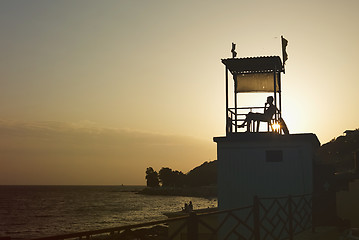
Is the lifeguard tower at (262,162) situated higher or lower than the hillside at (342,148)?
lower

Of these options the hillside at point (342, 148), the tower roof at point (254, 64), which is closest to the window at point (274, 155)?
the tower roof at point (254, 64)

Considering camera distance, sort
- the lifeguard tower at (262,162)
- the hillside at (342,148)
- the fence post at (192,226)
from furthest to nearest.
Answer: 1. the hillside at (342,148)
2. the lifeguard tower at (262,162)
3. the fence post at (192,226)

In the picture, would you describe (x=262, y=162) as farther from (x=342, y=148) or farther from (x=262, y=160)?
(x=342, y=148)

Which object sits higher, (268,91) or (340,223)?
(268,91)

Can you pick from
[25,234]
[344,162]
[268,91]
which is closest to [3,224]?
[25,234]

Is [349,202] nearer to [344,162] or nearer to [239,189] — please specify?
[239,189]

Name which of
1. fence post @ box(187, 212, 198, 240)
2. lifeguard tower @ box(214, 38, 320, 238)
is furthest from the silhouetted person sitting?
fence post @ box(187, 212, 198, 240)

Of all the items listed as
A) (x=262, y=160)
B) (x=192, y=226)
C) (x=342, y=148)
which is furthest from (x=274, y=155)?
(x=342, y=148)

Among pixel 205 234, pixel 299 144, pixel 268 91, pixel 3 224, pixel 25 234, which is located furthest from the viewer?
pixel 3 224

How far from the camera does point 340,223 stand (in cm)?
1920

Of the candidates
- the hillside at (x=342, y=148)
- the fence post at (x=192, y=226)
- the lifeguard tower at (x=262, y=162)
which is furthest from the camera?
the hillside at (x=342, y=148)

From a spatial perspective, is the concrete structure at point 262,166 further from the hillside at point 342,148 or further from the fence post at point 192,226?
the hillside at point 342,148

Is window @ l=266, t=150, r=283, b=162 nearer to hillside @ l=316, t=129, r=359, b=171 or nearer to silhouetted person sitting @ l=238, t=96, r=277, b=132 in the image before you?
silhouetted person sitting @ l=238, t=96, r=277, b=132

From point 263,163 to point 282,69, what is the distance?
5011mm
